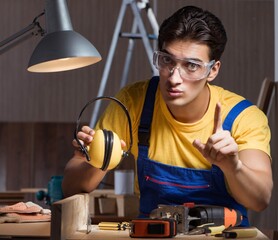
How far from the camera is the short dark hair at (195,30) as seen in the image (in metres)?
2.20

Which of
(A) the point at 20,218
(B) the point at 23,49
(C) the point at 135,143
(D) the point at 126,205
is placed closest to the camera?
(A) the point at 20,218

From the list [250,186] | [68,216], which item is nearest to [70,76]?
[250,186]

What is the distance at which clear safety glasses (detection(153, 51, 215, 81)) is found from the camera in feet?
6.98

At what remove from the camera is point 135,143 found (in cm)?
238

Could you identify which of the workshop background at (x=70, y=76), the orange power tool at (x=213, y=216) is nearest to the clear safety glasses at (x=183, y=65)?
the orange power tool at (x=213, y=216)

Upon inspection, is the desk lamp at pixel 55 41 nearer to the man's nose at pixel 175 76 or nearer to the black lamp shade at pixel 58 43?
the black lamp shade at pixel 58 43

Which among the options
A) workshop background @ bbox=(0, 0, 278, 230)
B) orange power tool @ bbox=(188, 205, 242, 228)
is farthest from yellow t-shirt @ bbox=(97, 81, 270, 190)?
workshop background @ bbox=(0, 0, 278, 230)

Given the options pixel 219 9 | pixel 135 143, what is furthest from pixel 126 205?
pixel 219 9

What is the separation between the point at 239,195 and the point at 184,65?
0.39 metres

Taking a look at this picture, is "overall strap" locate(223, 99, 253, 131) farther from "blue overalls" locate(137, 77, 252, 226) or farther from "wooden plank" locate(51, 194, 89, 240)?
"wooden plank" locate(51, 194, 89, 240)

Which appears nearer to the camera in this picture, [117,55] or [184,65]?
[184,65]

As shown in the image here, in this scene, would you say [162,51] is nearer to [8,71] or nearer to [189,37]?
[189,37]

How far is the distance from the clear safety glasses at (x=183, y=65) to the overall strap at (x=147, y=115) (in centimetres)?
20

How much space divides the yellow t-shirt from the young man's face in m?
0.12
